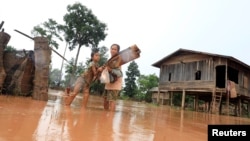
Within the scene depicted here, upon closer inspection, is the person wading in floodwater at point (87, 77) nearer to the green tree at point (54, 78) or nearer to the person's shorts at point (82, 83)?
the person's shorts at point (82, 83)

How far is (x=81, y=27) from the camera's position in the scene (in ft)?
106

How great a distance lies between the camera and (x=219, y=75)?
20969 millimetres

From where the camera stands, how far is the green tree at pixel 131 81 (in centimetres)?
3856

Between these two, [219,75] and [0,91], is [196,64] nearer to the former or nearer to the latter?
[219,75]

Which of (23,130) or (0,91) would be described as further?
(0,91)

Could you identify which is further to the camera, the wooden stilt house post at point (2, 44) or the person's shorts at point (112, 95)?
the wooden stilt house post at point (2, 44)

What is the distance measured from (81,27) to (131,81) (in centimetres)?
1322

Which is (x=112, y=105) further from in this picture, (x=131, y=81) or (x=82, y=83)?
(x=131, y=81)

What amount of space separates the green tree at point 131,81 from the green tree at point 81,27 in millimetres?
10021

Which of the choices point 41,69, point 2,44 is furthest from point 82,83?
point 2,44

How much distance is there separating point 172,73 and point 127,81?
20198 millimetres

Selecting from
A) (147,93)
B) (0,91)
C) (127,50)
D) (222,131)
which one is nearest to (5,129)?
(222,131)

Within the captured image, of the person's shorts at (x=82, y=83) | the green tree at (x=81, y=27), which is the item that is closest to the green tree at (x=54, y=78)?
the green tree at (x=81, y=27)

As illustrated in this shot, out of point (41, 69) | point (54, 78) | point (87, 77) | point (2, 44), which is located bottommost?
point (87, 77)
